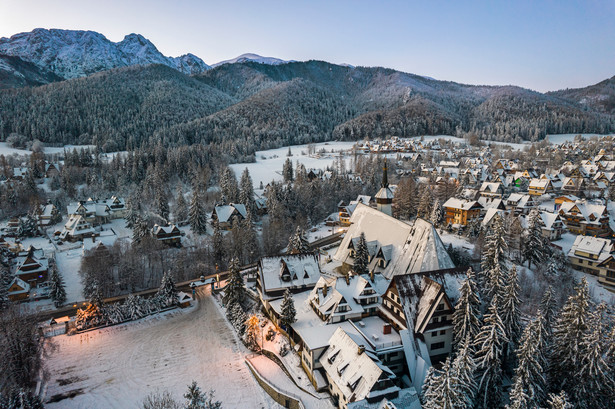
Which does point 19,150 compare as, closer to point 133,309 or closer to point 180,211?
point 180,211

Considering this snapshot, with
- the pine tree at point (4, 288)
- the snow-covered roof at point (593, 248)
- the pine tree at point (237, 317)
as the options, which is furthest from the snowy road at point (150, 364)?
the snow-covered roof at point (593, 248)

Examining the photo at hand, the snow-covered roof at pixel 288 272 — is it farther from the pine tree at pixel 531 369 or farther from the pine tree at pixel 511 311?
the pine tree at pixel 531 369

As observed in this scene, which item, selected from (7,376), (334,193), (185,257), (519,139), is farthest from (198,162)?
(519,139)

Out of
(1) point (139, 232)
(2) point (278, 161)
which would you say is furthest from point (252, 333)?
(2) point (278, 161)

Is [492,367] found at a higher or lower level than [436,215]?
lower

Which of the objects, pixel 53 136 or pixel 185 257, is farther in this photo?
pixel 53 136

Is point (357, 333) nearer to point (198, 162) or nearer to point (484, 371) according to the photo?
point (484, 371)

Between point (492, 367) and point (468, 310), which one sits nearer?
point (492, 367)
